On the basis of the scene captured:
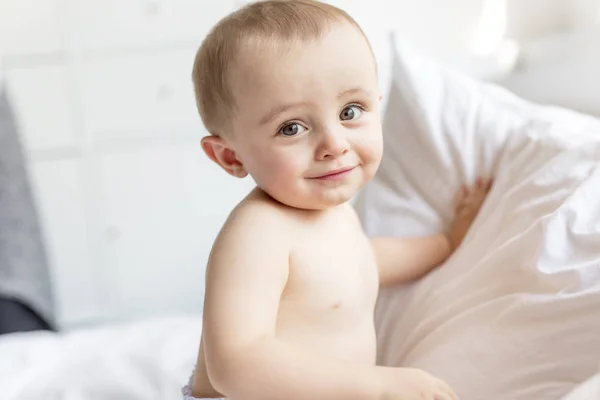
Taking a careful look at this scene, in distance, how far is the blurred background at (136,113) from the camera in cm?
164

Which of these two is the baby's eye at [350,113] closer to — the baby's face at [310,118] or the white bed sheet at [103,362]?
the baby's face at [310,118]

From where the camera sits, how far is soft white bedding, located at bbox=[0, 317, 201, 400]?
1015 mm

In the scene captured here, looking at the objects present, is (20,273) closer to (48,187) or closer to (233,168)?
(48,187)

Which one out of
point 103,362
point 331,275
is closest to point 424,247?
point 331,275

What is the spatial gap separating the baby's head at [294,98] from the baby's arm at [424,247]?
0.74ft

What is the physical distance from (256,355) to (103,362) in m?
0.52

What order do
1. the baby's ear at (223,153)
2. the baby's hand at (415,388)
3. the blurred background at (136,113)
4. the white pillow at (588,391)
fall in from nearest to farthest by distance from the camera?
the white pillow at (588,391) < the baby's hand at (415,388) < the baby's ear at (223,153) < the blurred background at (136,113)

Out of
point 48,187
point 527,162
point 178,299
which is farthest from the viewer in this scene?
point 178,299

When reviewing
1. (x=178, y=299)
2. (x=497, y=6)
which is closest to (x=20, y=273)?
(x=178, y=299)

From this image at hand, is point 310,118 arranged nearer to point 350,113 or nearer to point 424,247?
point 350,113

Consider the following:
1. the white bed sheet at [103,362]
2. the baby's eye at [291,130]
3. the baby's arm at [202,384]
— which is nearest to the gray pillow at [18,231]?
the white bed sheet at [103,362]

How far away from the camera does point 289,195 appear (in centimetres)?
75

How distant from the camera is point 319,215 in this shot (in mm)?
819

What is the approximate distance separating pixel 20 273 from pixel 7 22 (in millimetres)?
608
